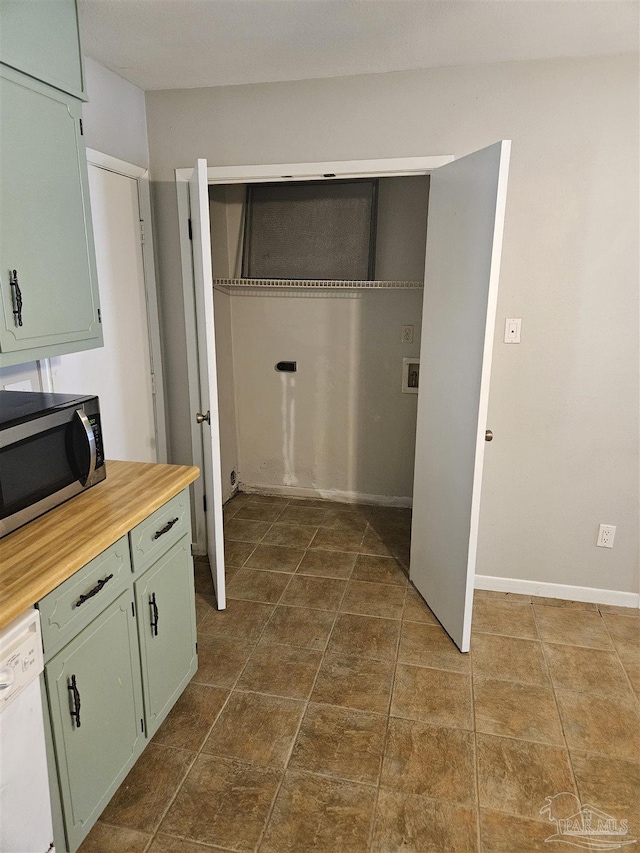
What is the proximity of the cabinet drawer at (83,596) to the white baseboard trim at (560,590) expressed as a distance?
6.76ft

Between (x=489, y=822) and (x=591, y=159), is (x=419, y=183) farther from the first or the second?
(x=489, y=822)

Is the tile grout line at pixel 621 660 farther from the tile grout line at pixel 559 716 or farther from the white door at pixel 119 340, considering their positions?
the white door at pixel 119 340

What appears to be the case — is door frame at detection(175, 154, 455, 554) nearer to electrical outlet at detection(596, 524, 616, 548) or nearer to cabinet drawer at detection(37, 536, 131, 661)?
cabinet drawer at detection(37, 536, 131, 661)

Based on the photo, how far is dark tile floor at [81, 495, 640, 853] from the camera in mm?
1776

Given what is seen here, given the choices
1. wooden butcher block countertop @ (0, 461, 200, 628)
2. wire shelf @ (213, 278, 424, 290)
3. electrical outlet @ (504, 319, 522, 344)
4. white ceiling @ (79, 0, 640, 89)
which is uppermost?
white ceiling @ (79, 0, 640, 89)

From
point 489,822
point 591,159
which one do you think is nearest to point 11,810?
point 489,822

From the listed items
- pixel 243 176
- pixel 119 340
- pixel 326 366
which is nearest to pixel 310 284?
pixel 326 366

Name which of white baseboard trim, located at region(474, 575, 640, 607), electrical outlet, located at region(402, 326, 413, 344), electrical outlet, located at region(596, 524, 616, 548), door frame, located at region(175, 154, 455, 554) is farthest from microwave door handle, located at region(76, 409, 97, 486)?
electrical outlet, located at region(402, 326, 413, 344)

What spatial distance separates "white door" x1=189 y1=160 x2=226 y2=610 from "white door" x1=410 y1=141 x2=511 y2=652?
41.1 inches

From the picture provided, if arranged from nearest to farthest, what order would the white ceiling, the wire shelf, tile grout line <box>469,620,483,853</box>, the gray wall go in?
1. tile grout line <box>469,620,483,853</box>
2. the white ceiling
3. the gray wall
4. the wire shelf

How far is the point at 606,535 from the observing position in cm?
296

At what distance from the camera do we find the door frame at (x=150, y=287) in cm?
289

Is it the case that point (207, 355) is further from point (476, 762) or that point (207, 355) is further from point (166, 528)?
point (476, 762)

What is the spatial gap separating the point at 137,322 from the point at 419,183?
2010mm
